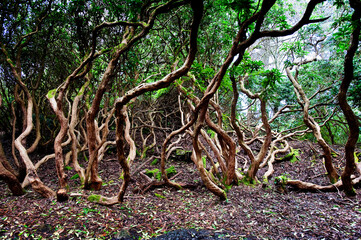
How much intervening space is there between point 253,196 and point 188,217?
1795 millimetres

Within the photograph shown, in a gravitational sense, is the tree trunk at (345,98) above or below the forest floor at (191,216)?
above

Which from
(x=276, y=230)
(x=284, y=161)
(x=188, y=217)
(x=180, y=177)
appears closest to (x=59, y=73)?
(x=180, y=177)

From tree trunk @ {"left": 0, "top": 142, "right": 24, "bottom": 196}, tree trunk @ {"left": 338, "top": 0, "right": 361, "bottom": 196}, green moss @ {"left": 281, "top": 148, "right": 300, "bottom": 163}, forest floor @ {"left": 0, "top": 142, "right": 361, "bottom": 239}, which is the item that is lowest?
forest floor @ {"left": 0, "top": 142, "right": 361, "bottom": 239}

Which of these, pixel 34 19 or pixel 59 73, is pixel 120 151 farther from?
pixel 59 73

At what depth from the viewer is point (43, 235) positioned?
2705mm

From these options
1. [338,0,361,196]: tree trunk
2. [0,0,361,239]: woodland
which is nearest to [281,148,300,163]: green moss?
[0,0,361,239]: woodland

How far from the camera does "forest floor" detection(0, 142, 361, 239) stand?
2.95 m

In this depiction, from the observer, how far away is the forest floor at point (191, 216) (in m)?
2.95

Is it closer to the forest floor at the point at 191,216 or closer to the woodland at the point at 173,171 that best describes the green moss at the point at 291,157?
A: the woodland at the point at 173,171

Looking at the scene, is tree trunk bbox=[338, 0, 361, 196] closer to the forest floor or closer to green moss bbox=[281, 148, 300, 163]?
the forest floor

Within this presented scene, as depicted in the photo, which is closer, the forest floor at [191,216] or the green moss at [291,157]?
the forest floor at [191,216]

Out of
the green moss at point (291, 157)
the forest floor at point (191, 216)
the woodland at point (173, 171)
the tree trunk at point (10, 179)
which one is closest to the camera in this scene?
the forest floor at point (191, 216)

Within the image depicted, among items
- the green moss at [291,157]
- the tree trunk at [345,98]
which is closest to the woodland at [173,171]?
the tree trunk at [345,98]

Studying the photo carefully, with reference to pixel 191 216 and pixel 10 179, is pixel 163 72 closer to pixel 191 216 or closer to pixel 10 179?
pixel 191 216
